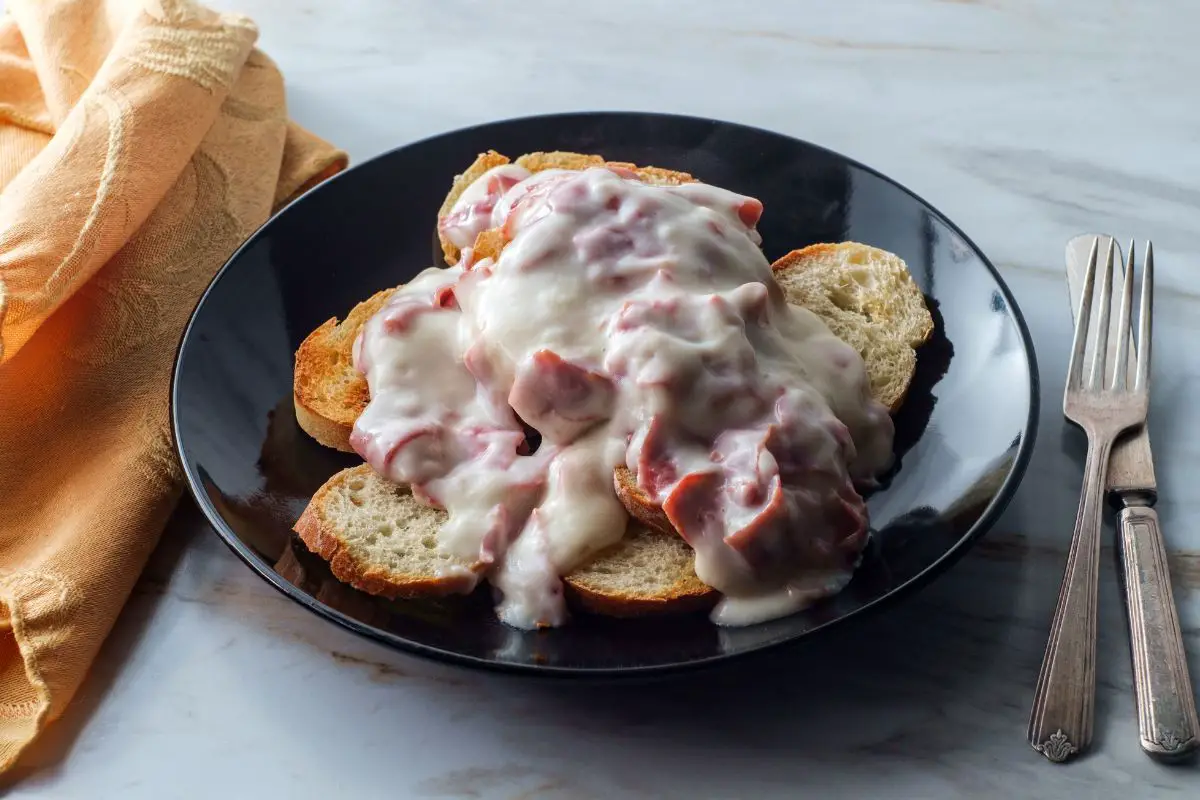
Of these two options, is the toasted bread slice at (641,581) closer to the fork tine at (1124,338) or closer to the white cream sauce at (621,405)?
the white cream sauce at (621,405)

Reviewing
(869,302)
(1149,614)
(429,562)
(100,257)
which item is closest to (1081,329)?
(869,302)

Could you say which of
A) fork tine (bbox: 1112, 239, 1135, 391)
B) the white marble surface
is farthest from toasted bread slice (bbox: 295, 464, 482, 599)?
fork tine (bbox: 1112, 239, 1135, 391)

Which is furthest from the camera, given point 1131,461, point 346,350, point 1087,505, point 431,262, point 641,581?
point 431,262

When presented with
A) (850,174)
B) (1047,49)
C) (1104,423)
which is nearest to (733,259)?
(850,174)

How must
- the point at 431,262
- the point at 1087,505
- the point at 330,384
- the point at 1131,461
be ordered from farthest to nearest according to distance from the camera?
the point at 431,262
the point at 330,384
the point at 1131,461
the point at 1087,505

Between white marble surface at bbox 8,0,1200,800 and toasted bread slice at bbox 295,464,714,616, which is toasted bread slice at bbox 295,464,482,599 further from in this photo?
white marble surface at bbox 8,0,1200,800

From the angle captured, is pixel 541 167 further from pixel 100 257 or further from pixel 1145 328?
pixel 1145 328

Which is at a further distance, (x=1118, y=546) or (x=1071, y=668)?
(x=1118, y=546)

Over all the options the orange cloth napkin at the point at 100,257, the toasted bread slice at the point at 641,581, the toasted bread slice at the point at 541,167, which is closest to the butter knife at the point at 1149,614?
the toasted bread slice at the point at 641,581

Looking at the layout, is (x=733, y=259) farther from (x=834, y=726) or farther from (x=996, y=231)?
(x=996, y=231)
